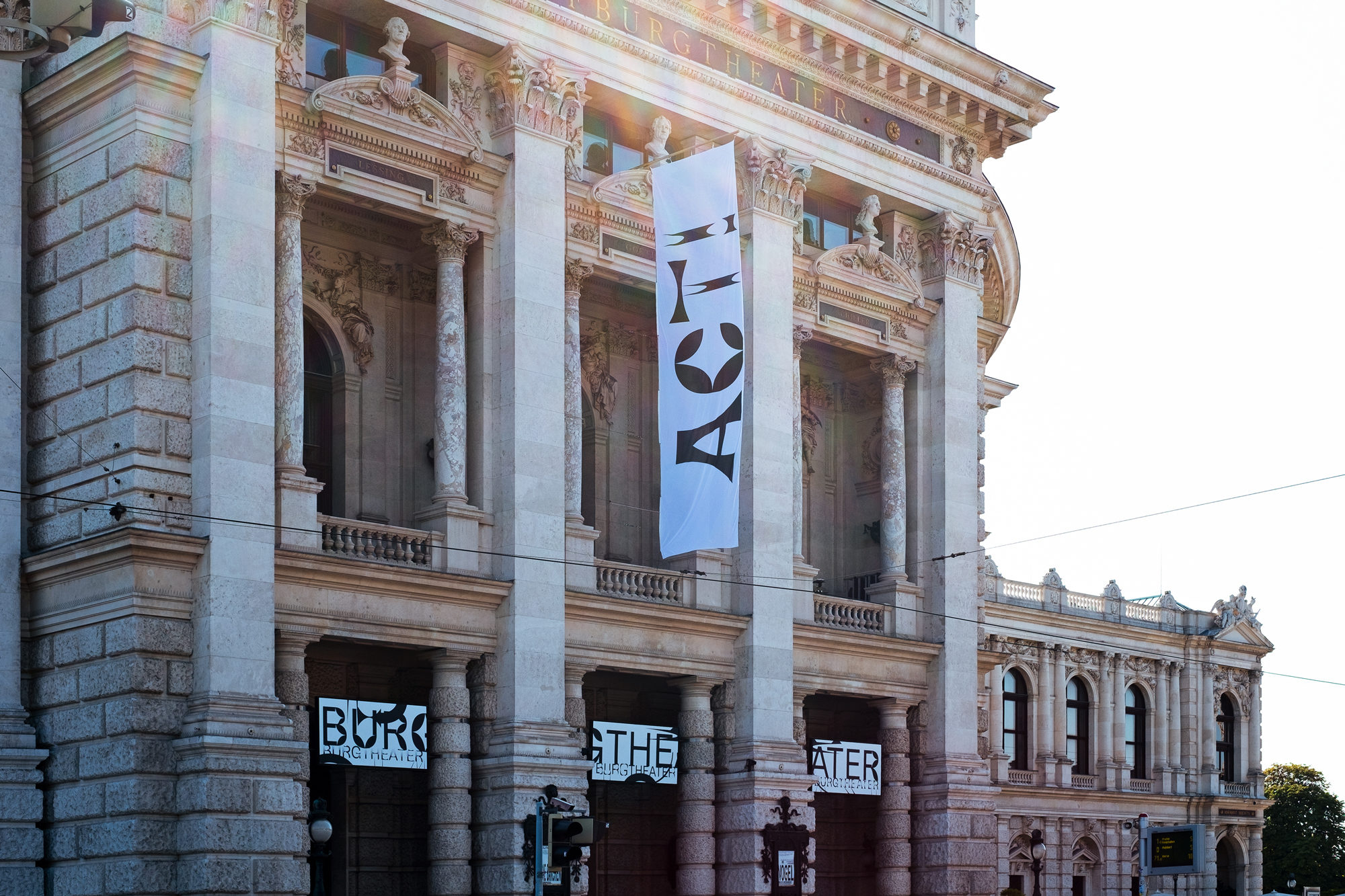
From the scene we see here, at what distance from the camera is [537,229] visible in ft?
117

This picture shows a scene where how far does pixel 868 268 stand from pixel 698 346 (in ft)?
24.0

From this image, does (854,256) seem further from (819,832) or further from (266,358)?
(266,358)

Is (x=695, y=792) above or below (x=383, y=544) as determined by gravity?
below

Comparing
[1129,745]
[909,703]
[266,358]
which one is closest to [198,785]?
[266,358]

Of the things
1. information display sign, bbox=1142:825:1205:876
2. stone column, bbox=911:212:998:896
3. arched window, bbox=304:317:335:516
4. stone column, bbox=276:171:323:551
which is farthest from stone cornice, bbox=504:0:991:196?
information display sign, bbox=1142:825:1205:876

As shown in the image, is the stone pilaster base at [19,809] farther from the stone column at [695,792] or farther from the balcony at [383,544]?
the stone column at [695,792]

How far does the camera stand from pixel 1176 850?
3562 centimetres

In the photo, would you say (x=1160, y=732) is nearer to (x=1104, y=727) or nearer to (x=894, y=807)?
(x=1104, y=727)

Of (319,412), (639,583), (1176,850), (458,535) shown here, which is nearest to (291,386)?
(458,535)

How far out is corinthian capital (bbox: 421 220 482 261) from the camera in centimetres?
Result: 3488

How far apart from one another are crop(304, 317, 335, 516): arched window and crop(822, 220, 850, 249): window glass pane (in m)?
12.2

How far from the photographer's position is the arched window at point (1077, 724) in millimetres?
71375

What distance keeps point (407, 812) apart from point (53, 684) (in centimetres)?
841

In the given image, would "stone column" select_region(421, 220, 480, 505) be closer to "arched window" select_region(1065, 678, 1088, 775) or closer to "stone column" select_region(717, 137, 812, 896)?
"stone column" select_region(717, 137, 812, 896)
